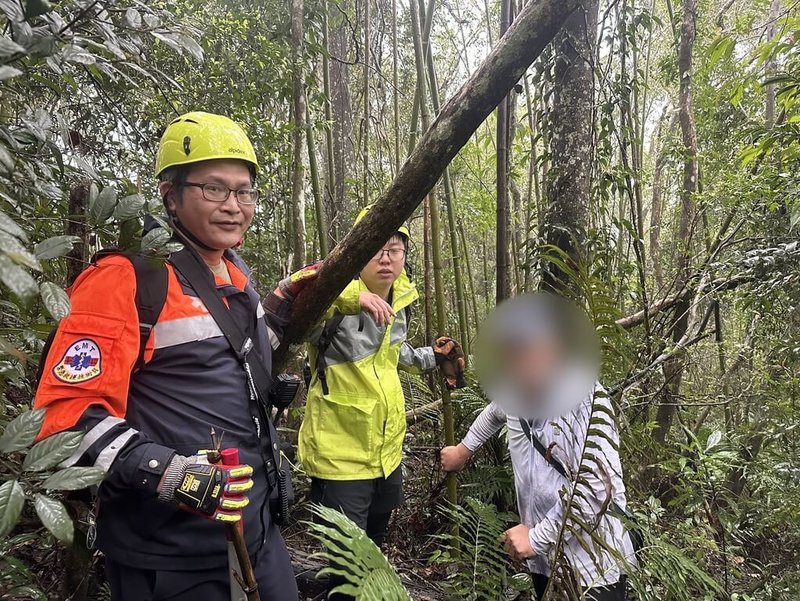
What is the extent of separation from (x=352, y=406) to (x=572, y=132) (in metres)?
2.00

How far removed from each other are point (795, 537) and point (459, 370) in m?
2.85

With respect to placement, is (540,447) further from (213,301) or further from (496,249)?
(496,249)

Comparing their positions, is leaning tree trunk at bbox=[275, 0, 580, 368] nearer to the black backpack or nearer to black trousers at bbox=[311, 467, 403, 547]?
the black backpack

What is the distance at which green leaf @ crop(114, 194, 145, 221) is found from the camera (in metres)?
1.35

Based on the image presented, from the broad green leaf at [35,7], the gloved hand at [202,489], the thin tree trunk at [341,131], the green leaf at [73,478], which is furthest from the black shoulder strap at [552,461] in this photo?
the thin tree trunk at [341,131]

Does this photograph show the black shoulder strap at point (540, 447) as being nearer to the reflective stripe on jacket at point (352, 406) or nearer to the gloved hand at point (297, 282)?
the reflective stripe on jacket at point (352, 406)

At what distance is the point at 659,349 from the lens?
11.8ft

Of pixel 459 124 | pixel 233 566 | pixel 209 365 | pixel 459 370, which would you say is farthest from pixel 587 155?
pixel 233 566

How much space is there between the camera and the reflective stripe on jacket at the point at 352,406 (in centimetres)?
265

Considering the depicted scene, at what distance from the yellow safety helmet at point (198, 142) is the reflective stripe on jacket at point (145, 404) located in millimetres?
388

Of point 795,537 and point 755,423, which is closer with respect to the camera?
point 795,537

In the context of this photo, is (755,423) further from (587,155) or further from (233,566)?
(233,566)

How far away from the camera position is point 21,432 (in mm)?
998

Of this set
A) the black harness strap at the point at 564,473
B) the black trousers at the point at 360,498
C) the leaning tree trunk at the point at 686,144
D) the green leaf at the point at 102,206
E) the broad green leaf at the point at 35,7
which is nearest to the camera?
the broad green leaf at the point at 35,7
